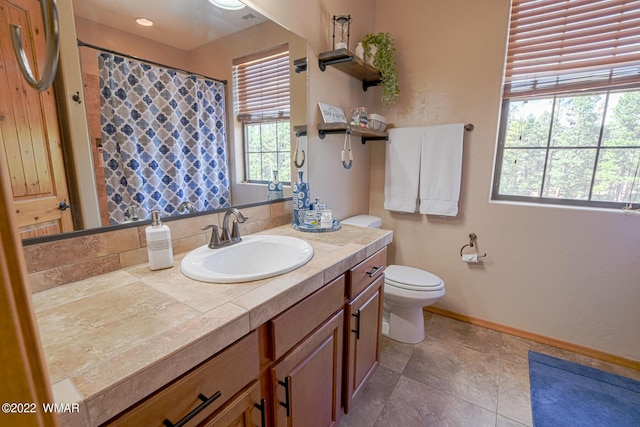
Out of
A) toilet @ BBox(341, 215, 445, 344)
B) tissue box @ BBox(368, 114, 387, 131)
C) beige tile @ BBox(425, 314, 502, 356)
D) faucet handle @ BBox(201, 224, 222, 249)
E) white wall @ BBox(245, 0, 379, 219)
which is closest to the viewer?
faucet handle @ BBox(201, 224, 222, 249)

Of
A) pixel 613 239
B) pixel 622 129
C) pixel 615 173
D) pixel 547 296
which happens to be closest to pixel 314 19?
pixel 622 129

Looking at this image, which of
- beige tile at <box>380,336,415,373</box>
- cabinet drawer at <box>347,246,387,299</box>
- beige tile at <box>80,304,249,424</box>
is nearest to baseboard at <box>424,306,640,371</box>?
beige tile at <box>380,336,415,373</box>

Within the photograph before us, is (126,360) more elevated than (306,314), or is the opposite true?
(126,360)

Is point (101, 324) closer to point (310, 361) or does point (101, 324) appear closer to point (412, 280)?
point (310, 361)

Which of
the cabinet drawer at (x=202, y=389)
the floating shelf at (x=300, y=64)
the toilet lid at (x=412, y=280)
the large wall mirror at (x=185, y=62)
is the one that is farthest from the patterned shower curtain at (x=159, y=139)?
the toilet lid at (x=412, y=280)

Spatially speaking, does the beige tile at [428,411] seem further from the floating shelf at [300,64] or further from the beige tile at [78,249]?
the floating shelf at [300,64]

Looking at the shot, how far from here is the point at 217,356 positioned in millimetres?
657

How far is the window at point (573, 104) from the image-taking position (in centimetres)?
162

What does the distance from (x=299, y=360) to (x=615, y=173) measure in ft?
7.03

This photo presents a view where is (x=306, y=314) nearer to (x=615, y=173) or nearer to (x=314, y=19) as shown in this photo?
(x=314, y=19)

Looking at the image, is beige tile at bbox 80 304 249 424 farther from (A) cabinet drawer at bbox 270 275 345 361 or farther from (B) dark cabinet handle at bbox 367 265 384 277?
(B) dark cabinet handle at bbox 367 265 384 277

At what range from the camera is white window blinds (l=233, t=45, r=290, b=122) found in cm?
136

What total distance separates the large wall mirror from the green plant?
26.7 inches

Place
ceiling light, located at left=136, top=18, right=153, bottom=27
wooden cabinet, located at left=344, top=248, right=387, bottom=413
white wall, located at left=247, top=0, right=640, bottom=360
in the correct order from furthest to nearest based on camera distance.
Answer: white wall, located at left=247, top=0, right=640, bottom=360
wooden cabinet, located at left=344, top=248, right=387, bottom=413
ceiling light, located at left=136, top=18, right=153, bottom=27
